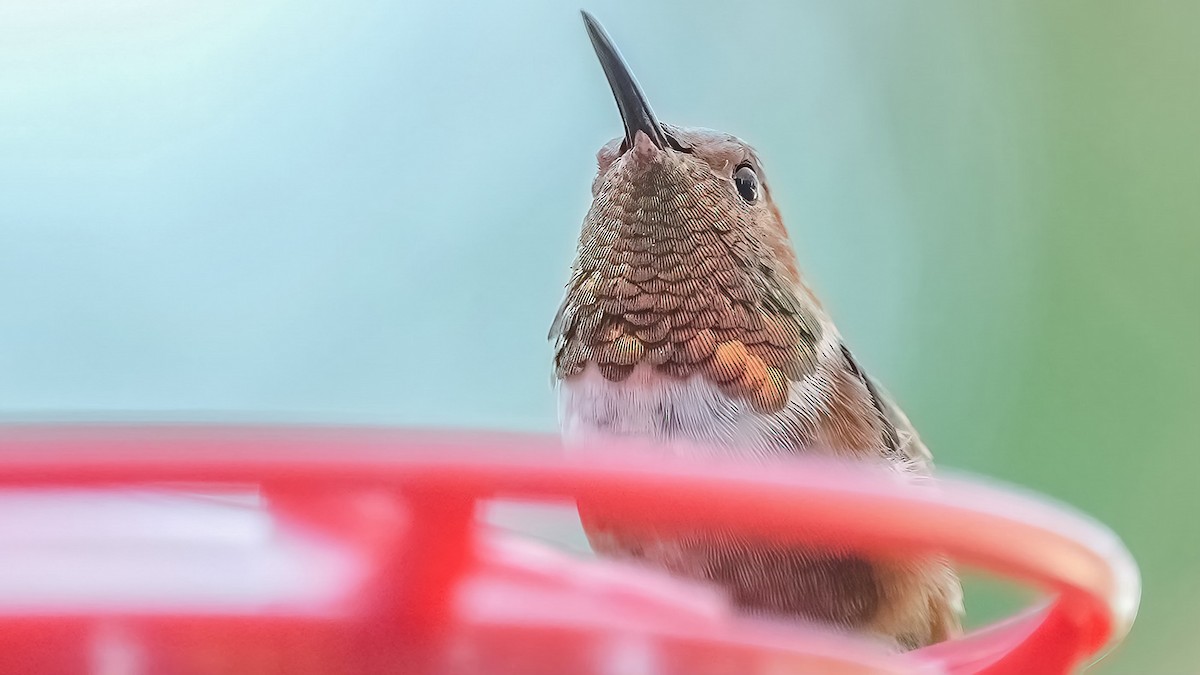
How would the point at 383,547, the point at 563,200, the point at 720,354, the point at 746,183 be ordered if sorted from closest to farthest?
the point at 383,547
the point at 720,354
the point at 746,183
the point at 563,200

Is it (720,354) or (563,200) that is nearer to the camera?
(720,354)

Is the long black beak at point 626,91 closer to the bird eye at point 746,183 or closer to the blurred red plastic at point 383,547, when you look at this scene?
the bird eye at point 746,183

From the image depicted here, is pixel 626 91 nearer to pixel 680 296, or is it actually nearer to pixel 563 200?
pixel 680 296

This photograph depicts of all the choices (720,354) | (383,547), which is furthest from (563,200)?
(383,547)

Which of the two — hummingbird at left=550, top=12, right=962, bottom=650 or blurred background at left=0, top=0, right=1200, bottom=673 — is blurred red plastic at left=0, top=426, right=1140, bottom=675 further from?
blurred background at left=0, top=0, right=1200, bottom=673

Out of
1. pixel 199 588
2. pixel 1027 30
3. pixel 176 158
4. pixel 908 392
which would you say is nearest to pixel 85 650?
pixel 199 588

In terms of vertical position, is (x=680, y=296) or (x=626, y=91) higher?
(x=626, y=91)

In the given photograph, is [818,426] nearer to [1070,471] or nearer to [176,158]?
[1070,471]
